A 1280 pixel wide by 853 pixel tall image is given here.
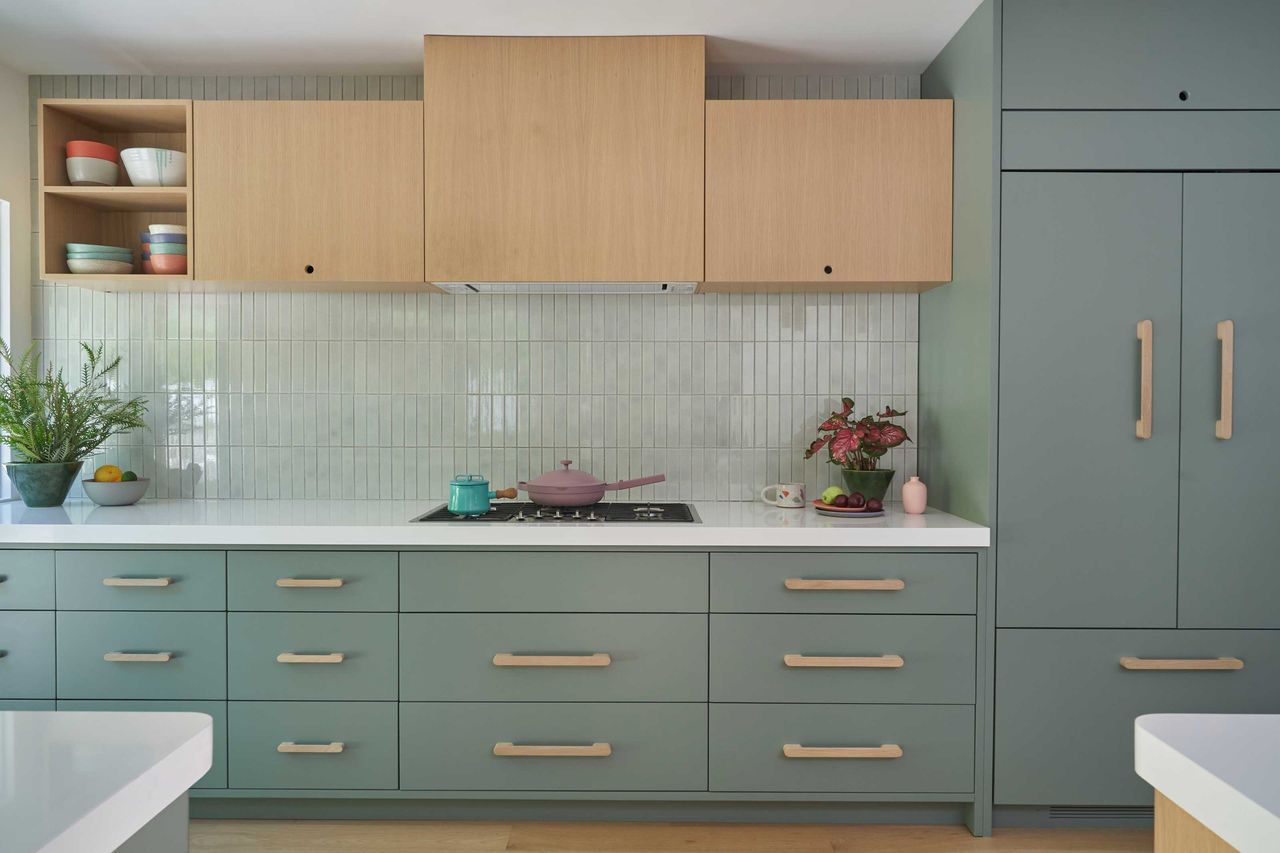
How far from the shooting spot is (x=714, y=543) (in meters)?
2.42

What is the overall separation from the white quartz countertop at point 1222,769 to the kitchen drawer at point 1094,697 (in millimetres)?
1689

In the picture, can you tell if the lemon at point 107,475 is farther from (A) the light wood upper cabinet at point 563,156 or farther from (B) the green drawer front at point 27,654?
(A) the light wood upper cabinet at point 563,156

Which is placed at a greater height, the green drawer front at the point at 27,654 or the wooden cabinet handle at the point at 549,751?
the green drawer front at the point at 27,654

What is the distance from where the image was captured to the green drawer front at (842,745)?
8.03ft

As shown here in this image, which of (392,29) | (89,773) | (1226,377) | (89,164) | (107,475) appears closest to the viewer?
(89,773)

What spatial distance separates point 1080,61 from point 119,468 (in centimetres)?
330

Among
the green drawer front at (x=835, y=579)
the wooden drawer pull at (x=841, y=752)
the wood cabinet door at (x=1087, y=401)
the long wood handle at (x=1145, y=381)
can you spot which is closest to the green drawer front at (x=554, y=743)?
the wooden drawer pull at (x=841, y=752)

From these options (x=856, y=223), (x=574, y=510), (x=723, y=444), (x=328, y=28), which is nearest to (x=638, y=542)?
(x=574, y=510)

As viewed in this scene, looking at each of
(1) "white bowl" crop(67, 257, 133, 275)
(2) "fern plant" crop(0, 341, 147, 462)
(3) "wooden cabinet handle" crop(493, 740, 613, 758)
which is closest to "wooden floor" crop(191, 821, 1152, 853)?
(3) "wooden cabinet handle" crop(493, 740, 613, 758)

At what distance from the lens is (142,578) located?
244cm

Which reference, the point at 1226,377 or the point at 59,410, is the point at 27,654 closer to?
the point at 59,410

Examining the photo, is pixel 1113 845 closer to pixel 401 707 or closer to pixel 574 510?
pixel 574 510

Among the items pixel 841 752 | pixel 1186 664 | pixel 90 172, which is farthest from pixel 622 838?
Result: pixel 90 172

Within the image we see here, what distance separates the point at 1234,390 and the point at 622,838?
6.90ft
